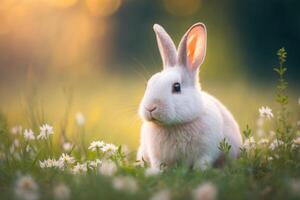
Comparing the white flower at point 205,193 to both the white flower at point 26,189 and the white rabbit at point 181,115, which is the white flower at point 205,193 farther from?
the white rabbit at point 181,115

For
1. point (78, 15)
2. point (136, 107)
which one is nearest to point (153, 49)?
point (78, 15)

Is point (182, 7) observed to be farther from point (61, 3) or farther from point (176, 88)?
point (176, 88)

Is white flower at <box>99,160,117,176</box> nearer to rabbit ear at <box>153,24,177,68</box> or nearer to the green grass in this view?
the green grass

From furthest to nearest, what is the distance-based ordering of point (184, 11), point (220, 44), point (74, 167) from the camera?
1. point (184, 11)
2. point (220, 44)
3. point (74, 167)

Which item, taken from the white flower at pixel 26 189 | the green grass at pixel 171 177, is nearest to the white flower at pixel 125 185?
the green grass at pixel 171 177

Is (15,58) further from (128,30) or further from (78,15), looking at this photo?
(128,30)

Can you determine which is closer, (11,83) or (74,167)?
(74,167)

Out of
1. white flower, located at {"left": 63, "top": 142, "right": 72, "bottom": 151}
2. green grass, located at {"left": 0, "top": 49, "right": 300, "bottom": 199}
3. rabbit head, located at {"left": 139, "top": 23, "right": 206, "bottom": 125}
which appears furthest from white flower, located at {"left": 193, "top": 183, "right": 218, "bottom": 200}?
white flower, located at {"left": 63, "top": 142, "right": 72, "bottom": 151}
